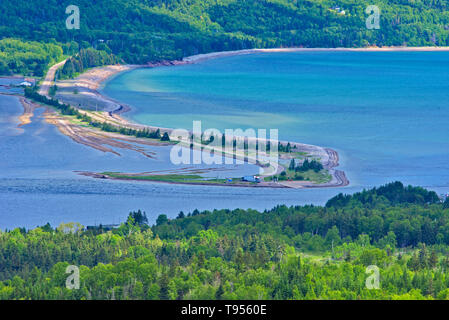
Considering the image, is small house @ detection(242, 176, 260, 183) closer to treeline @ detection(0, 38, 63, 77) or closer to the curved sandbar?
the curved sandbar

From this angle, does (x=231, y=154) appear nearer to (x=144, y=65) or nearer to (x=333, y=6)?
(x=144, y=65)

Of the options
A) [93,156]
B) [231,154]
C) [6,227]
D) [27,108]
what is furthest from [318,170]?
[27,108]

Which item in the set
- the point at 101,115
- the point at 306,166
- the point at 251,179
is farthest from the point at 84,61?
the point at 251,179

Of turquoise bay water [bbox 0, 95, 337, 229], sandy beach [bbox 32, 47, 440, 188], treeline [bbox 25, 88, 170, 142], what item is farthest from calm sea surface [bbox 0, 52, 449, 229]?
treeline [bbox 25, 88, 170, 142]

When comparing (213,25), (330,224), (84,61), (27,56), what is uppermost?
(213,25)

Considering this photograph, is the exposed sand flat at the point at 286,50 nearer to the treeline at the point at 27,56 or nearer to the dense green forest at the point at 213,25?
the dense green forest at the point at 213,25

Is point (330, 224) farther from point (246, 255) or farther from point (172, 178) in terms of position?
point (172, 178)
